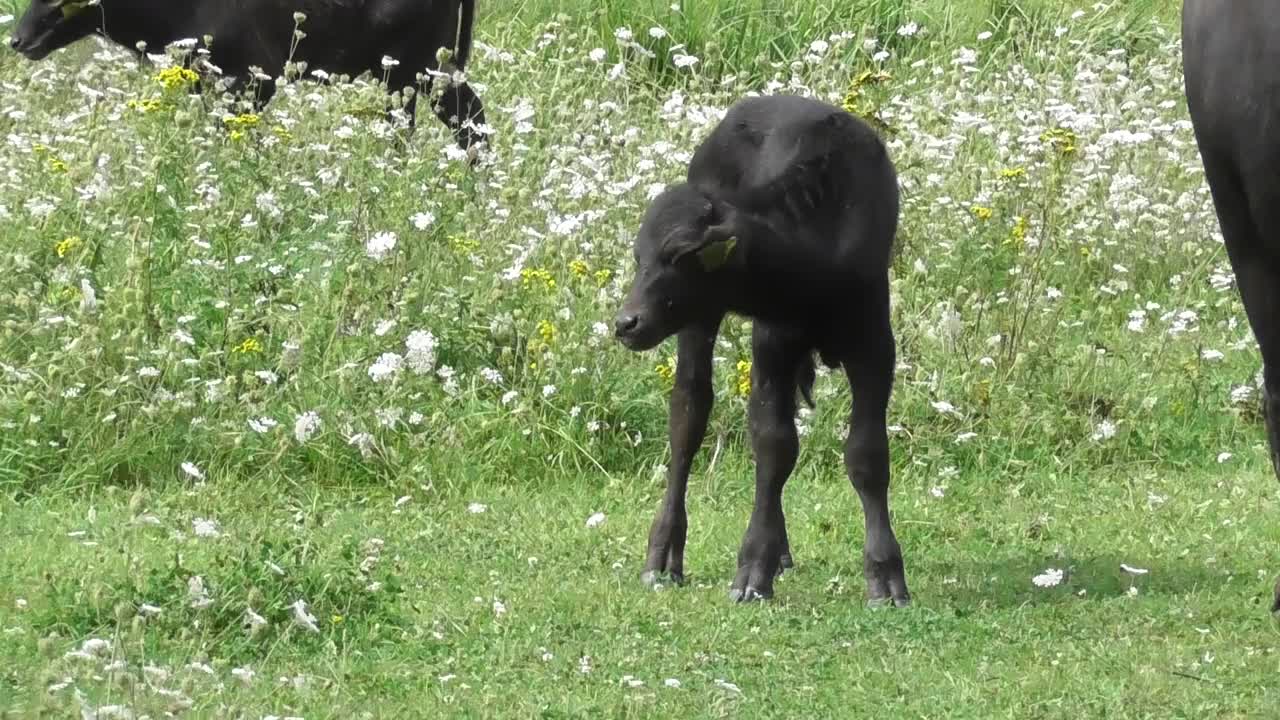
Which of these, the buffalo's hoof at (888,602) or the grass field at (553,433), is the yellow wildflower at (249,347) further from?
the buffalo's hoof at (888,602)

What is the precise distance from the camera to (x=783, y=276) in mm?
5941

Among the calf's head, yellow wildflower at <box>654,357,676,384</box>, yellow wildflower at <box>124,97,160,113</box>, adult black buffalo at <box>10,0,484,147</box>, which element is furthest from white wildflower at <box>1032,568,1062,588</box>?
adult black buffalo at <box>10,0,484,147</box>

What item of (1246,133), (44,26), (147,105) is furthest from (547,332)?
(44,26)

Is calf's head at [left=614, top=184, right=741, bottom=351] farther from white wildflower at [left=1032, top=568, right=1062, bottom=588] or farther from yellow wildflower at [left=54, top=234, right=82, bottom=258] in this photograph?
yellow wildflower at [left=54, top=234, right=82, bottom=258]

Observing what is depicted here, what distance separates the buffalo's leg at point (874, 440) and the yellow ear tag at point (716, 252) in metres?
0.44

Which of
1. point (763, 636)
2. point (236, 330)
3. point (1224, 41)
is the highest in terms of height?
point (1224, 41)

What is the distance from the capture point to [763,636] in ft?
18.8

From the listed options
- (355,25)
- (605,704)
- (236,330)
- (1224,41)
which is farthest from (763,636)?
(355,25)

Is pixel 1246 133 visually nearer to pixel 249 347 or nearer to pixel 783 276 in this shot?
pixel 783 276

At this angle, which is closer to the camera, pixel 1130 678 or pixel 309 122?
pixel 1130 678

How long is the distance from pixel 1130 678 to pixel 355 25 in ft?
22.8

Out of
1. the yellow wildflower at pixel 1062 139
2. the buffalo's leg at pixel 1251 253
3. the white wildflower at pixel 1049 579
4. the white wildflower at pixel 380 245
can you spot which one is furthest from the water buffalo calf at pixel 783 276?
the yellow wildflower at pixel 1062 139

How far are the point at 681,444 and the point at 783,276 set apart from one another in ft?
2.62

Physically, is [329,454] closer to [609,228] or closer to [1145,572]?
[609,228]
